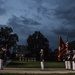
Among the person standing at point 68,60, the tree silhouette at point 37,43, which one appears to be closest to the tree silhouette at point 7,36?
the tree silhouette at point 37,43

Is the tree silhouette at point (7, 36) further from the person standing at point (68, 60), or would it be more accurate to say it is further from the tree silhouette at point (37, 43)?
the person standing at point (68, 60)

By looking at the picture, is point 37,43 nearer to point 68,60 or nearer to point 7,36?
point 7,36

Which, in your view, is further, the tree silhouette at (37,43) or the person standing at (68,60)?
the tree silhouette at (37,43)

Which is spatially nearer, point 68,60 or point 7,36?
point 68,60

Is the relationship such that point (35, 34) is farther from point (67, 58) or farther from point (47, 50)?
point (67, 58)

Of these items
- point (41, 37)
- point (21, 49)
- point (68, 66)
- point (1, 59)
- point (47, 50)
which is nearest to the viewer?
point (1, 59)

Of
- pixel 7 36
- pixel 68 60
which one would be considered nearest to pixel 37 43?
pixel 7 36

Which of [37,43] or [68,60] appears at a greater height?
[37,43]

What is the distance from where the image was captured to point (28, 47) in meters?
154

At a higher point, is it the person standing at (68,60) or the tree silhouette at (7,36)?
the tree silhouette at (7,36)

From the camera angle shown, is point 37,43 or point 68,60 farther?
point 37,43

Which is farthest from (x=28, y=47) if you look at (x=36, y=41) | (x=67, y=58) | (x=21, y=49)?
(x=67, y=58)

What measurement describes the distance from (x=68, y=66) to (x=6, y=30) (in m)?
121

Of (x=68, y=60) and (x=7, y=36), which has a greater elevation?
(x=7, y=36)
